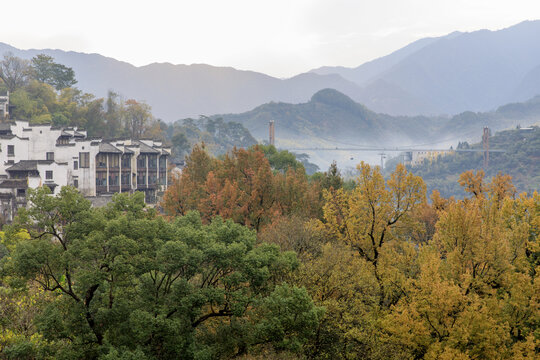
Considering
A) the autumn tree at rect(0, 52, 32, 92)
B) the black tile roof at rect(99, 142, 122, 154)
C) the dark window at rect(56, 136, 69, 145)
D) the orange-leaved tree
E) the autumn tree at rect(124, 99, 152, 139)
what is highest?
the autumn tree at rect(0, 52, 32, 92)

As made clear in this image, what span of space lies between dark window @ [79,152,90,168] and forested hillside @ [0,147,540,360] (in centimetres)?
4091

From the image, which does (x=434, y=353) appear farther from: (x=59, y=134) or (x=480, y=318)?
(x=59, y=134)

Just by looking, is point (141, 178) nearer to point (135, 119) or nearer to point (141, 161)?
point (141, 161)

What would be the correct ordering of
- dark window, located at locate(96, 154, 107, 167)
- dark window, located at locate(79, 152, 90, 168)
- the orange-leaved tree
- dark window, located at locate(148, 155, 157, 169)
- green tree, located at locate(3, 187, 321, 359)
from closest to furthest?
green tree, located at locate(3, 187, 321, 359) < the orange-leaved tree < dark window, located at locate(79, 152, 90, 168) < dark window, located at locate(96, 154, 107, 167) < dark window, located at locate(148, 155, 157, 169)

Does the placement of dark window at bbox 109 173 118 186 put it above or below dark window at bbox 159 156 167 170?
below

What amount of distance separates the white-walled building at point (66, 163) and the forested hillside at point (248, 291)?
1410 inches

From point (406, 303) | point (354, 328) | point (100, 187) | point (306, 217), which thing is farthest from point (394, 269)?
point (100, 187)

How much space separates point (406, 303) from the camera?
75.0 feet

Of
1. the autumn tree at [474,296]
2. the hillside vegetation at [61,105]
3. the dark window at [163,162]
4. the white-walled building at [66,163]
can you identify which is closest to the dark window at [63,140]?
the white-walled building at [66,163]

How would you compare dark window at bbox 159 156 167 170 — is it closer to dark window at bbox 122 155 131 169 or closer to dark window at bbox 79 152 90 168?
dark window at bbox 122 155 131 169

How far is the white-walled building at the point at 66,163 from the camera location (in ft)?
185

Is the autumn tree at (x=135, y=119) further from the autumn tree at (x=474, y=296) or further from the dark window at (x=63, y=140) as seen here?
the autumn tree at (x=474, y=296)

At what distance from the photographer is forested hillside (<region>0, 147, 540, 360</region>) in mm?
18812

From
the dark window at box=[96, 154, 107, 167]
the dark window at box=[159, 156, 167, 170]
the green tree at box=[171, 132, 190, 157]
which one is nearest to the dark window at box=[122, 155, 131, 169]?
the dark window at box=[96, 154, 107, 167]
